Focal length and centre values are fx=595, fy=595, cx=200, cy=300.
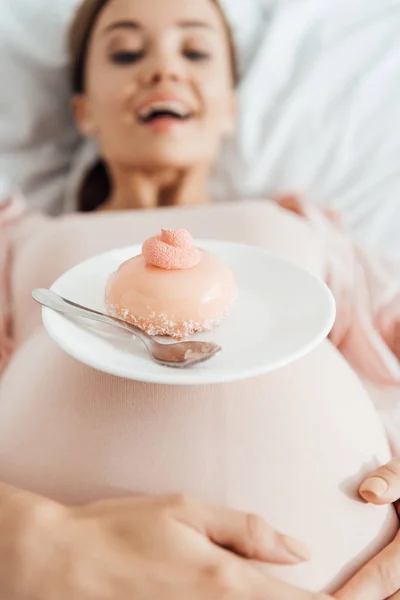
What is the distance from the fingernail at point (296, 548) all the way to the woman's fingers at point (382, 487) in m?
0.11

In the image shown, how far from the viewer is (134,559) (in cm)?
53

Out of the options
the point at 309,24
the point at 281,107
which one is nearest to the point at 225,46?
the point at 281,107

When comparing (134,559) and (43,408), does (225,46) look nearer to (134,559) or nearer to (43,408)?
(43,408)

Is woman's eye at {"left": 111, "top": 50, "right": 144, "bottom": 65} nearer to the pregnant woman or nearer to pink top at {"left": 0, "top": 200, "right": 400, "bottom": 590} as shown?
the pregnant woman

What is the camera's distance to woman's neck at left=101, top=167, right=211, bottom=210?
1267 mm

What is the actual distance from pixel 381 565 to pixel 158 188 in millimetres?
900

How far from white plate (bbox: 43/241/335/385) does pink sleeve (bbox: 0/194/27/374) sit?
0.31m

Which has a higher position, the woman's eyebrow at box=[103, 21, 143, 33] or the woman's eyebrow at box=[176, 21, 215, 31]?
the woman's eyebrow at box=[176, 21, 215, 31]

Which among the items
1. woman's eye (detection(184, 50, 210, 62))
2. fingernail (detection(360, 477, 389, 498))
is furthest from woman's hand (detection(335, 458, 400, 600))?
woman's eye (detection(184, 50, 210, 62))

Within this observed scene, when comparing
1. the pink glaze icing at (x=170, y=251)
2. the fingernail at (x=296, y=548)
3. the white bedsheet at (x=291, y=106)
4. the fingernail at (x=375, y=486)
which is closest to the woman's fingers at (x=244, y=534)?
the fingernail at (x=296, y=548)

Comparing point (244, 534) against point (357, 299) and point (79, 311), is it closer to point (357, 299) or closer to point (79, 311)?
point (79, 311)

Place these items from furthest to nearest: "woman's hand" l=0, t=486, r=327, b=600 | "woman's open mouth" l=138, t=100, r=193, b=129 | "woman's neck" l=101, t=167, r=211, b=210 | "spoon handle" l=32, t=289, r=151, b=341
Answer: "woman's neck" l=101, t=167, r=211, b=210 < "woman's open mouth" l=138, t=100, r=193, b=129 < "spoon handle" l=32, t=289, r=151, b=341 < "woman's hand" l=0, t=486, r=327, b=600

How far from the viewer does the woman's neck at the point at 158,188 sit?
127 centimetres

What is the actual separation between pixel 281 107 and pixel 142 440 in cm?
103
